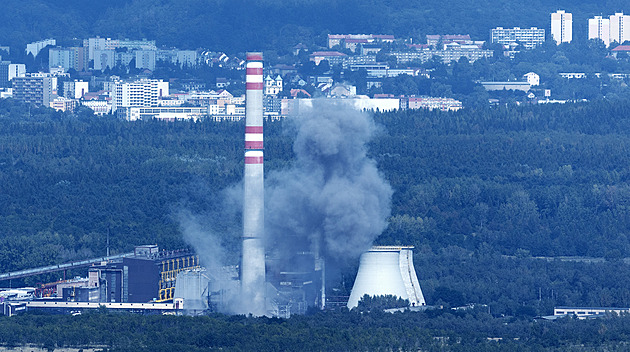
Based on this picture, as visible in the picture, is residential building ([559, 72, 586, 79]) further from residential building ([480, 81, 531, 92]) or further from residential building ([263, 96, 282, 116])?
residential building ([263, 96, 282, 116])

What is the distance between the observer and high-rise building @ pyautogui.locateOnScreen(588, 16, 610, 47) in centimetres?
15875

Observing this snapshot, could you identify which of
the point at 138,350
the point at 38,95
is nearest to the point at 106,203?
the point at 138,350

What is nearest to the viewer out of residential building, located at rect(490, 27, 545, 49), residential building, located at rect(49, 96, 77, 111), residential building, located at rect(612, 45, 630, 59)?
residential building, located at rect(49, 96, 77, 111)

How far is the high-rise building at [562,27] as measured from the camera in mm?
159375

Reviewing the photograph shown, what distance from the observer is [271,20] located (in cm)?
16738

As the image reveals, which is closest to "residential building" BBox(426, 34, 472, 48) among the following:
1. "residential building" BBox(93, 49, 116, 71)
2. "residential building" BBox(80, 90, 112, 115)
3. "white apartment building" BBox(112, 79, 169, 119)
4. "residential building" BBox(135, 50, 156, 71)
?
"residential building" BBox(135, 50, 156, 71)

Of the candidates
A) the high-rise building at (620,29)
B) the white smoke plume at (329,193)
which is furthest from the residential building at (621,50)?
the white smoke plume at (329,193)

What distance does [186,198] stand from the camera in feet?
282

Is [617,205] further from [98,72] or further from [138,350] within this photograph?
[98,72]

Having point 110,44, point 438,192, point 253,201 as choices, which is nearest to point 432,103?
point 110,44

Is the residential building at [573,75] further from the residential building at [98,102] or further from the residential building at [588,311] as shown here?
the residential building at [588,311]

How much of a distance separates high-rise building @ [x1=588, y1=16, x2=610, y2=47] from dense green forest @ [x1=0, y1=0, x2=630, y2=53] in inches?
40.4

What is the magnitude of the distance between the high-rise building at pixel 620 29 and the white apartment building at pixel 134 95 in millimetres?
38783

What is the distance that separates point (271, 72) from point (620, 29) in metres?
28.3
